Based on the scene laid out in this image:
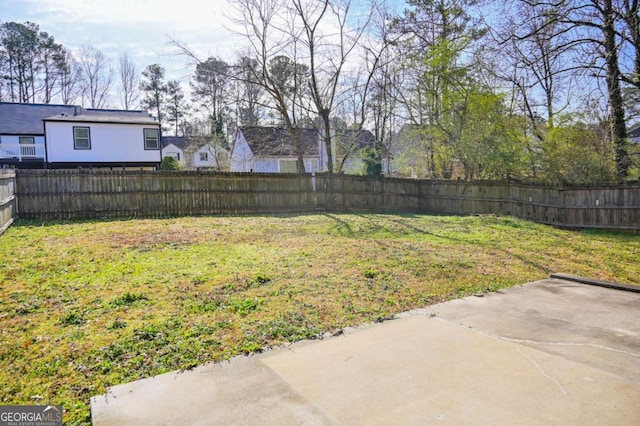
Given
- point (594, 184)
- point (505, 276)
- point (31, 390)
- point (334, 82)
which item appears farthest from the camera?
point (334, 82)

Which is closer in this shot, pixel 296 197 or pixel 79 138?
pixel 296 197

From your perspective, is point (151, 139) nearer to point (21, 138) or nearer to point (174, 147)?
point (21, 138)

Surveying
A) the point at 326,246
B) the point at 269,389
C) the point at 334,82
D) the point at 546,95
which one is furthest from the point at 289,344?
the point at 546,95

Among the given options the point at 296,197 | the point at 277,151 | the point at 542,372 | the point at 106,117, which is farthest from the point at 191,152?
the point at 542,372

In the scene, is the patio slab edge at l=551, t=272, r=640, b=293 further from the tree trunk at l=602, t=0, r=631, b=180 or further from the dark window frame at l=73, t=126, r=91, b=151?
the dark window frame at l=73, t=126, r=91, b=151

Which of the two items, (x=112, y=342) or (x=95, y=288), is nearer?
(x=112, y=342)

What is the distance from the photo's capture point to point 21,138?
2344cm

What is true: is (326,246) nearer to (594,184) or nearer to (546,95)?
(594,184)

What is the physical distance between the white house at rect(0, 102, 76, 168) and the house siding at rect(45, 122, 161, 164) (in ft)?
6.92

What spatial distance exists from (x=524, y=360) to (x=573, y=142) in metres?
12.0

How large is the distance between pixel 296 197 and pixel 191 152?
80.5ft

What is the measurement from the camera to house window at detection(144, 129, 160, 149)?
24.0m

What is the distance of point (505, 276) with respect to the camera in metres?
5.84

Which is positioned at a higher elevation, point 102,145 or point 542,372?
point 102,145
